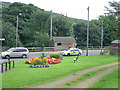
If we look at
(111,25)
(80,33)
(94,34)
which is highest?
(80,33)

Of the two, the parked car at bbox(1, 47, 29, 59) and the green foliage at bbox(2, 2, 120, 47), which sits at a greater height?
the green foliage at bbox(2, 2, 120, 47)

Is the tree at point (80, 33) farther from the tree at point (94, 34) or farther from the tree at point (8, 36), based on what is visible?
the tree at point (8, 36)

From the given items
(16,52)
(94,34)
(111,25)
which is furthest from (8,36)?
(111,25)

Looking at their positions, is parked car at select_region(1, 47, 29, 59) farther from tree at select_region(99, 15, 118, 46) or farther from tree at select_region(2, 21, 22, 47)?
tree at select_region(2, 21, 22, 47)

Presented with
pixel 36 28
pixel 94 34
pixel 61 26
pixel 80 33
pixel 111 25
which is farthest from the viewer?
pixel 80 33

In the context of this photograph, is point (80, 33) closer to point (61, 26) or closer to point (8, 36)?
point (61, 26)

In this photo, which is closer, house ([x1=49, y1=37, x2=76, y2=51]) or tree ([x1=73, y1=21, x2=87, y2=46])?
house ([x1=49, y1=37, x2=76, y2=51])

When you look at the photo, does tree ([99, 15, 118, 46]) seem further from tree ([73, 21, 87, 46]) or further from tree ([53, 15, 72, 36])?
tree ([73, 21, 87, 46])

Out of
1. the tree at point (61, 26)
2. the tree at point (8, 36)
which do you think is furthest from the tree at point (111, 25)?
the tree at point (61, 26)

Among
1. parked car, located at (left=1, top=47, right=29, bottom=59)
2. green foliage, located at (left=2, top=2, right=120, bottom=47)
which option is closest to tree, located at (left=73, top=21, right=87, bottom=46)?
green foliage, located at (left=2, top=2, right=120, bottom=47)

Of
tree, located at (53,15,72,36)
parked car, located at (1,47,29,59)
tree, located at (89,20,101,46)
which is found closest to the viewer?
parked car, located at (1,47,29,59)

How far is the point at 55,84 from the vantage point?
10062 mm

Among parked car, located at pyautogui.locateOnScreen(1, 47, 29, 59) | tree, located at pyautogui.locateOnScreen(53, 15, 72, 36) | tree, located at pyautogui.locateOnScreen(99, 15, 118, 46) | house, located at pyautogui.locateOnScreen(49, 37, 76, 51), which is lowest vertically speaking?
parked car, located at pyautogui.locateOnScreen(1, 47, 29, 59)

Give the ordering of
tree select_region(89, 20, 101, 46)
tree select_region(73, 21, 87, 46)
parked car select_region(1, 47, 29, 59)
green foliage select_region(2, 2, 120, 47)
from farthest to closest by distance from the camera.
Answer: tree select_region(73, 21, 87, 46) → tree select_region(89, 20, 101, 46) → green foliage select_region(2, 2, 120, 47) → parked car select_region(1, 47, 29, 59)
